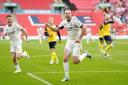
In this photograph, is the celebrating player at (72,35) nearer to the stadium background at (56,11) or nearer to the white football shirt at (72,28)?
the white football shirt at (72,28)

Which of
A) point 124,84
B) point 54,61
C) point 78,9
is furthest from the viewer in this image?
point 78,9

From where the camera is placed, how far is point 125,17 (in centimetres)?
7469

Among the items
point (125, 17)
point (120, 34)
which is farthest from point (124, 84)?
point (125, 17)

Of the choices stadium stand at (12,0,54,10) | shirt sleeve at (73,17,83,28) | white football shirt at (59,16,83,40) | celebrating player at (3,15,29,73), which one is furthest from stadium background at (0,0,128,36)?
shirt sleeve at (73,17,83,28)

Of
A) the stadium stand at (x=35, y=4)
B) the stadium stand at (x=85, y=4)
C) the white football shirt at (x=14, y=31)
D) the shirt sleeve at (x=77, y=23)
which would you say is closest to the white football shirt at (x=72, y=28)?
the shirt sleeve at (x=77, y=23)

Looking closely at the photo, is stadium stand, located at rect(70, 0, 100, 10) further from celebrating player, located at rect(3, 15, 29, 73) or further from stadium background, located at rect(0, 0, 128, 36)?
celebrating player, located at rect(3, 15, 29, 73)

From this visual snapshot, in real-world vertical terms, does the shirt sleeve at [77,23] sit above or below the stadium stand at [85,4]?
below

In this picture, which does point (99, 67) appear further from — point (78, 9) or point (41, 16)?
point (78, 9)

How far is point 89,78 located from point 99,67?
14.7 ft

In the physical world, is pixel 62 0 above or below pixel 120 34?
above

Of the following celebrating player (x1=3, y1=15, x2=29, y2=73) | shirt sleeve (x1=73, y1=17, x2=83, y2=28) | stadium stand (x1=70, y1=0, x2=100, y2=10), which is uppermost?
stadium stand (x1=70, y1=0, x2=100, y2=10)

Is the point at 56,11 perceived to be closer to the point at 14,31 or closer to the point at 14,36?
the point at 14,36

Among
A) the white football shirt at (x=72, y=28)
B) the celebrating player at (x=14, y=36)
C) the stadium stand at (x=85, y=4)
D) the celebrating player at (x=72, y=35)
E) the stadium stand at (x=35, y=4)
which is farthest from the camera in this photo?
the stadium stand at (x=85, y=4)

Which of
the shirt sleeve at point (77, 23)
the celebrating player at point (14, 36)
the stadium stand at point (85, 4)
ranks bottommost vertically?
the celebrating player at point (14, 36)
